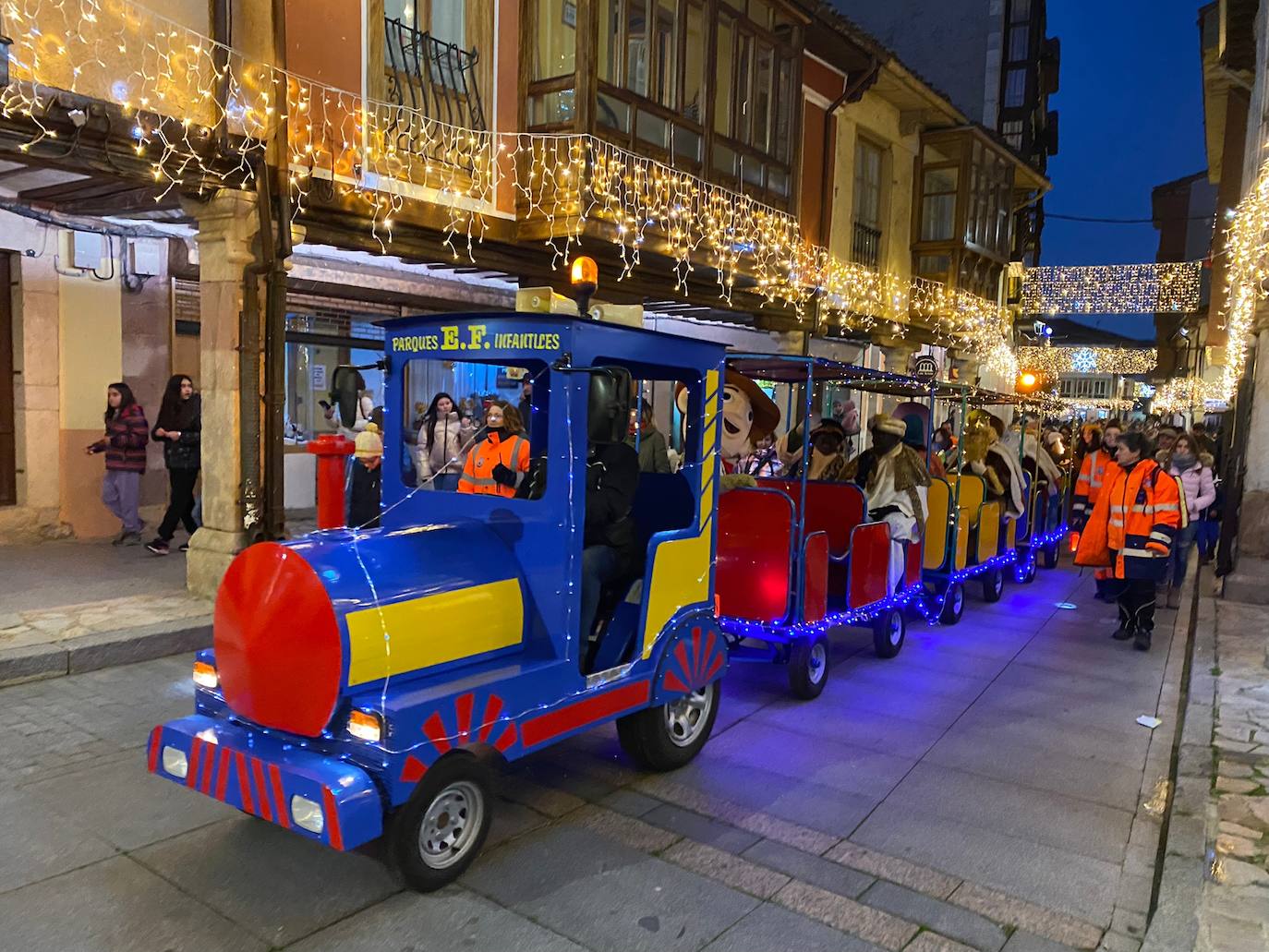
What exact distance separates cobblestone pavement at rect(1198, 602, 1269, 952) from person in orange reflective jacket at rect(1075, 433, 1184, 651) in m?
0.72

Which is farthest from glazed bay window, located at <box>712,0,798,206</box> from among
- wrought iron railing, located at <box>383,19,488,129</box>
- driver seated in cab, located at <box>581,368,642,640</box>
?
driver seated in cab, located at <box>581,368,642,640</box>

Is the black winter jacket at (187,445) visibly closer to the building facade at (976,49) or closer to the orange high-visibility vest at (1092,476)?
the orange high-visibility vest at (1092,476)

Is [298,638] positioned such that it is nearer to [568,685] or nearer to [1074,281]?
[568,685]

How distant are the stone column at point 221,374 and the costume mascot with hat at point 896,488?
5.56 metres

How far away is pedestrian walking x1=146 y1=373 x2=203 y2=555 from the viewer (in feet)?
31.1

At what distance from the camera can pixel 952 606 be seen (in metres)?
9.12

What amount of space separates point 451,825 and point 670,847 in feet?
3.47

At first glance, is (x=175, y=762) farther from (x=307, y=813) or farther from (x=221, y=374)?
(x=221, y=374)

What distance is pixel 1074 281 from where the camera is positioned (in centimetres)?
2191

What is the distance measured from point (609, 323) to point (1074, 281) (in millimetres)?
21131

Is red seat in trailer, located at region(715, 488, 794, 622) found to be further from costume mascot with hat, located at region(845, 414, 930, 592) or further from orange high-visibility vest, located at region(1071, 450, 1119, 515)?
orange high-visibility vest, located at region(1071, 450, 1119, 515)

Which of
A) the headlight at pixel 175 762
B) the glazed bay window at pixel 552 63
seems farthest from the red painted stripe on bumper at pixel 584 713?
the glazed bay window at pixel 552 63

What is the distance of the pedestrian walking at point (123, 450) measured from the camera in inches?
367

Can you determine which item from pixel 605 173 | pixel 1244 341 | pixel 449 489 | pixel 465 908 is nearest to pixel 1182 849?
pixel 465 908
